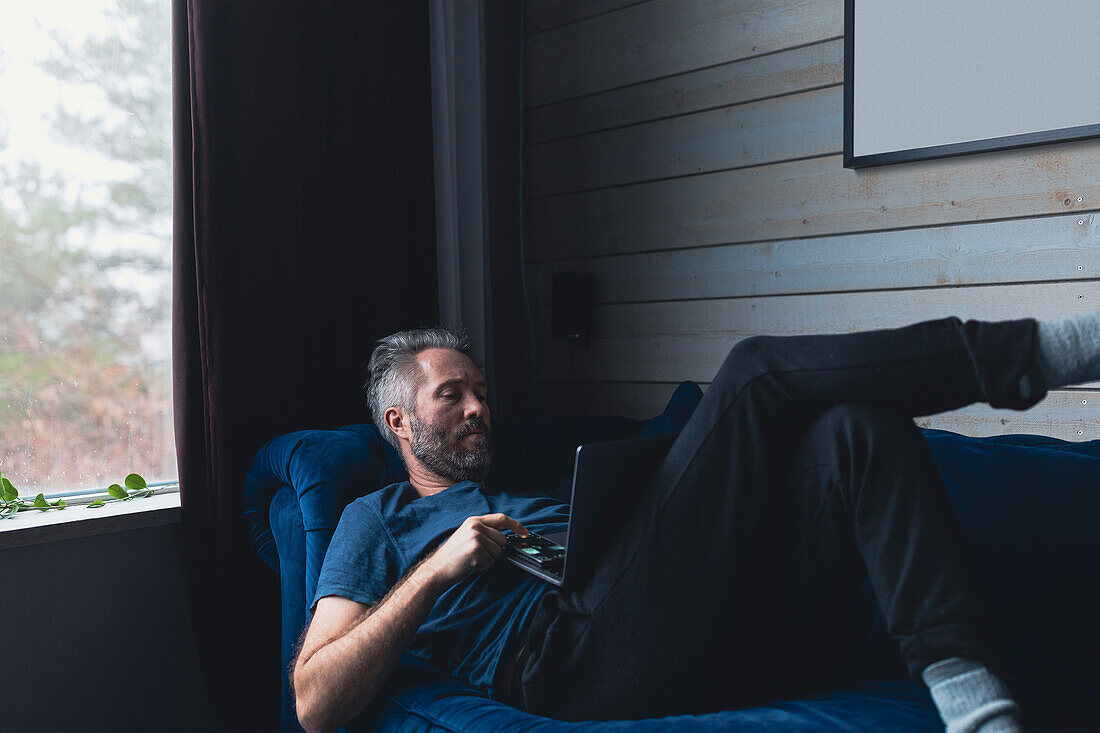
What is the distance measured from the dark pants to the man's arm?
0.15m

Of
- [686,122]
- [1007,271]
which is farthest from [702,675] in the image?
[686,122]

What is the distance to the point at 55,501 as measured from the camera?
1.78m

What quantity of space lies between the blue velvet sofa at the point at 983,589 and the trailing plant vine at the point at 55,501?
38cm

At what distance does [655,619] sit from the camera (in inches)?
46.6

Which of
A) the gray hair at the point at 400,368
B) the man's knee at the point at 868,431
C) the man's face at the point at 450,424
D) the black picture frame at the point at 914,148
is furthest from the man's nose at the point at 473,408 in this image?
the black picture frame at the point at 914,148

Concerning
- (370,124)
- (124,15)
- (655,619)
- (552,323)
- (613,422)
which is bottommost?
(655,619)

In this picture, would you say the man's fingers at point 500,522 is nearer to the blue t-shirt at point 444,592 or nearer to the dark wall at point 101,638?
the blue t-shirt at point 444,592

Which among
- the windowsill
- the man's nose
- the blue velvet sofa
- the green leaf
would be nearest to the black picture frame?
the blue velvet sofa

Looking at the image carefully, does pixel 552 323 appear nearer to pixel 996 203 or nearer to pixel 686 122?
pixel 686 122

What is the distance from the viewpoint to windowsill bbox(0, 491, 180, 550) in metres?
1.61

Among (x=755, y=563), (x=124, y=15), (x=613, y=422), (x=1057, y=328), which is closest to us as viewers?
(x=1057, y=328)

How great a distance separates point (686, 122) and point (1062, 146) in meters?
0.87

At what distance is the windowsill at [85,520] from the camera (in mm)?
1612

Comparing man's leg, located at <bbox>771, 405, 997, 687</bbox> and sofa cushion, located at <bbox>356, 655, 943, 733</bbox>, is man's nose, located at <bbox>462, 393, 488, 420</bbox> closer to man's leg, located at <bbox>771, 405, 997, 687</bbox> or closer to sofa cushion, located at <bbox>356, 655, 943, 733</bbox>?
sofa cushion, located at <bbox>356, 655, 943, 733</bbox>
